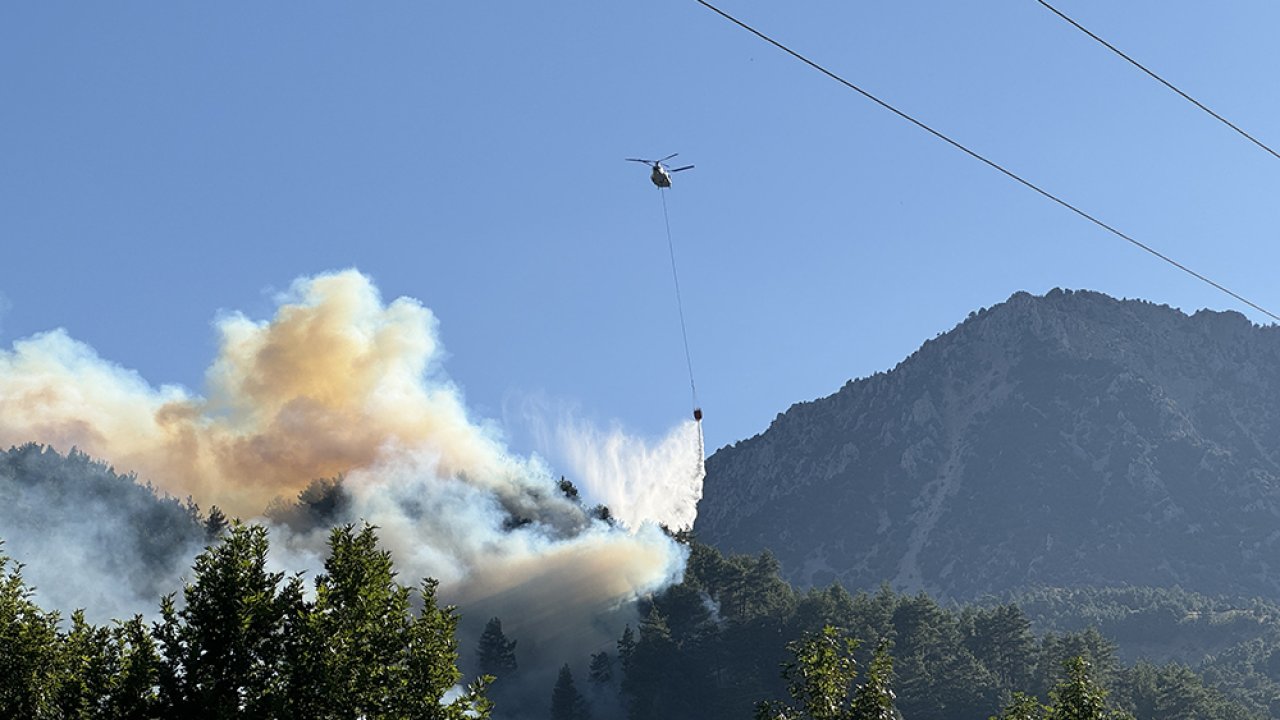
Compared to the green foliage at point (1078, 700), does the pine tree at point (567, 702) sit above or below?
above

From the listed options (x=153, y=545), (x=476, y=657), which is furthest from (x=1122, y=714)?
(x=153, y=545)

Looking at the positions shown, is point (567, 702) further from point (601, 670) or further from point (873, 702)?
point (873, 702)

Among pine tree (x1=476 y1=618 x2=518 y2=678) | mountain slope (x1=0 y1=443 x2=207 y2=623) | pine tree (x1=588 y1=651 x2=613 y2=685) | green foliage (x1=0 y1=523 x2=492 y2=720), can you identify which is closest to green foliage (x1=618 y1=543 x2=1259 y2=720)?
pine tree (x1=588 y1=651 x2=613 y2=685)

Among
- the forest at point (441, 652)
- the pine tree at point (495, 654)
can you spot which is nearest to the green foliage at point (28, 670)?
the forest at point (441, 652)

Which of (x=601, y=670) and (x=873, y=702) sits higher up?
(x=601, y=670)

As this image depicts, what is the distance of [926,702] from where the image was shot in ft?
502

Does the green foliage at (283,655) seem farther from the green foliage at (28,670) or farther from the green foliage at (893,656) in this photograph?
the green foliage at (893,656)

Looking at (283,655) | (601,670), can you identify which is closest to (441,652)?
(283,655)

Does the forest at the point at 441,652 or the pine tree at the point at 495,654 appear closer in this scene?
the forest at the point at 441,652

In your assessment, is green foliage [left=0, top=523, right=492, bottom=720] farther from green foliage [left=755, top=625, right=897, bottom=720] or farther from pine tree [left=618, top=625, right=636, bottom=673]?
pine tree [left=618, top=625, right=636, bottom=673]

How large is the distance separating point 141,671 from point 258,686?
3533mm

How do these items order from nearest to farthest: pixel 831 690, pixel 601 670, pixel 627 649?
pixel 831 690 → pixel 627 649 → pixel 601 670

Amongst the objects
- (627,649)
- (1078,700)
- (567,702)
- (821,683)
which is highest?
(627,649)

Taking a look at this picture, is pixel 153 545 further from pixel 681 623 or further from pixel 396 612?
pixel 396 612
